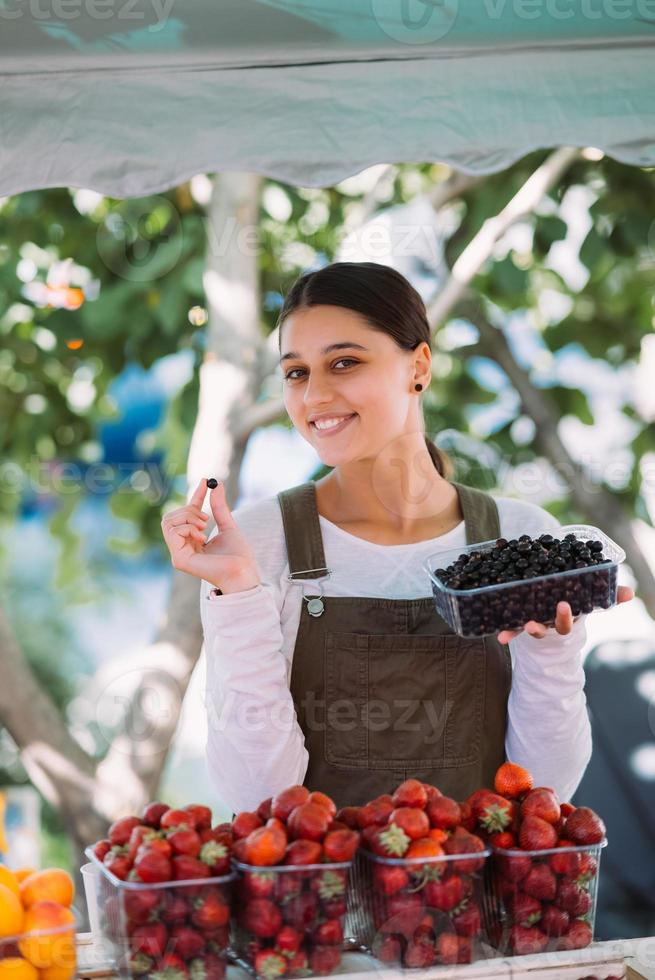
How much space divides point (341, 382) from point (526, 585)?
473 mm

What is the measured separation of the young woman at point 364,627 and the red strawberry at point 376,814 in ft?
1.06

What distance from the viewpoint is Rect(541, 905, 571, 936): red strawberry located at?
120 centimetres

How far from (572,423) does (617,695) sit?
0.92 m

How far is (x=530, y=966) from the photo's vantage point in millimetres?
1179

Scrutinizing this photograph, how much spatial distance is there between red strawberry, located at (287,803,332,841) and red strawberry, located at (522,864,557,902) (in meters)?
0.23

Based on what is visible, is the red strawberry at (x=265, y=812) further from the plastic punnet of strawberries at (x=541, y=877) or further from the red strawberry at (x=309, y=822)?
the plastic punnet of strawberries at (x=541, y=877)

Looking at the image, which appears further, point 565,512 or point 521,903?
point 565,512

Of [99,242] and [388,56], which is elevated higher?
[99,242]

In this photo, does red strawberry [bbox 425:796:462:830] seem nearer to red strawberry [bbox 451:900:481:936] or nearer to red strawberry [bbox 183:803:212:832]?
red strawberry [bbox 451:900:481:936]

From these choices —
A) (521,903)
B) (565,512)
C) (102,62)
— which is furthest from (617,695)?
(102,62)

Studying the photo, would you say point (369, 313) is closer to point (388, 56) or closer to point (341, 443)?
point (341, 443)

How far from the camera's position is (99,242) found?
9.98 ft

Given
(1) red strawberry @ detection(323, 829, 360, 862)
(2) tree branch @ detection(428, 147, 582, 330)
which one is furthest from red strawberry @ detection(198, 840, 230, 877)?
(2) tree branch @ detection(428, 147, 582, 330)

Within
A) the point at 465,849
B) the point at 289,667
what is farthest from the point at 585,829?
the point at 289,667
